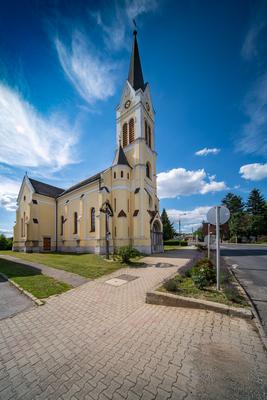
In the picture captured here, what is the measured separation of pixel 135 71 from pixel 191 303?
3176 centimetres

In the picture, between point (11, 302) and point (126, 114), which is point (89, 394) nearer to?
point (11, 302)

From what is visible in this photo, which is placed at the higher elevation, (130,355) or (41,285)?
(130,355)

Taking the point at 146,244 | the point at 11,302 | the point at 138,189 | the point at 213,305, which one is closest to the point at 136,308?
the point at 213,305

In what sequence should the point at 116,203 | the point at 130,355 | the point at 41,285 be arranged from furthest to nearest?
1. the point at 116,203
2. the point at 41,285
3. the point at 130,355

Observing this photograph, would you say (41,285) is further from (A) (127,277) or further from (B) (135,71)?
(B) (135,71)

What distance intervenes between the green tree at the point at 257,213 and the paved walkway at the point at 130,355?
200 feet

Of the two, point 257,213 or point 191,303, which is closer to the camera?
point 191,303

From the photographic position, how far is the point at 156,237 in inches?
936

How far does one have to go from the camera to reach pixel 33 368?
3.01 m

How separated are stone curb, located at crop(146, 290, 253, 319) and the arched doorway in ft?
54.3

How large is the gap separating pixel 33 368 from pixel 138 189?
19743mm

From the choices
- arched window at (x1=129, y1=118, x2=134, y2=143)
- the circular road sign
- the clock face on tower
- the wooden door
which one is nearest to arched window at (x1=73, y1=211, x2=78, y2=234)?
the wooden door

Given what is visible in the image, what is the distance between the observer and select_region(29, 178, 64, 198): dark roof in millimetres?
29038

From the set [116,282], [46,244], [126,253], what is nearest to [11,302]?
[116,282]
